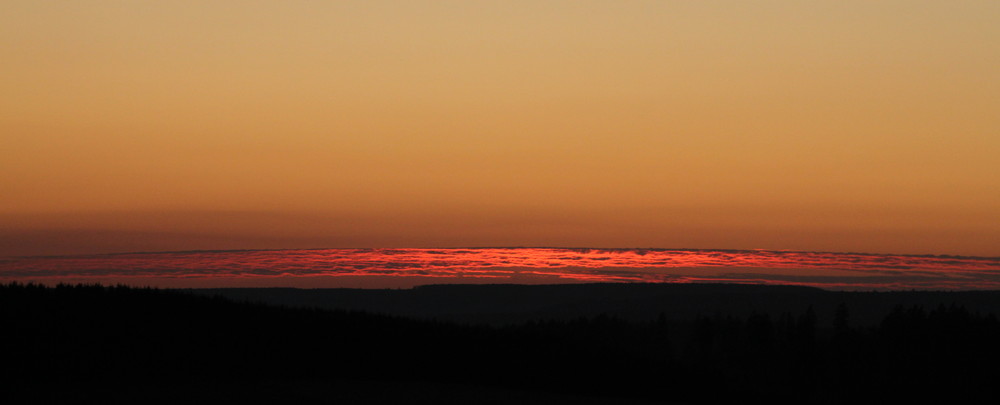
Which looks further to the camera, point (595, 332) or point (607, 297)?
point (607, 297)

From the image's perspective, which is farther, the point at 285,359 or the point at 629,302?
the point at 629,302

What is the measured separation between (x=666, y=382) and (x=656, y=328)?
122 ft

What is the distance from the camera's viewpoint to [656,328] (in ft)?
251

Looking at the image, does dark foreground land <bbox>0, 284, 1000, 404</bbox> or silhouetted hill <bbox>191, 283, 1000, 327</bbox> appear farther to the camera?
silhouetted hill <bbox>191, 283, 1000, 327</bbox>

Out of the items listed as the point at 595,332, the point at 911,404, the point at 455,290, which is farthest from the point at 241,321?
the point at 455,290

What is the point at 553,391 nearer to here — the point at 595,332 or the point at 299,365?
the point at 299,365

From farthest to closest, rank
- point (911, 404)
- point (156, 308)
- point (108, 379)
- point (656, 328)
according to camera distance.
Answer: point (656, 328)
point (911, 404)
point (156, 308)
point (108, 379)

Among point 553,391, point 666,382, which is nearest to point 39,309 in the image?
point 553,391

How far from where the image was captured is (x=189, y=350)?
32.2m

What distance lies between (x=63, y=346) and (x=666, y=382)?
19.3 metres

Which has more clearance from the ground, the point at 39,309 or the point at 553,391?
the point at 39,309

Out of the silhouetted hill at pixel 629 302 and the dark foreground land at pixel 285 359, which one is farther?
the silhouetted hill at pixel 629 302

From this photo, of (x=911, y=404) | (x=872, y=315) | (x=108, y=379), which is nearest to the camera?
(x=108, y=379)

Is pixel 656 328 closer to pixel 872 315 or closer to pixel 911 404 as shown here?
pixel 911 404
